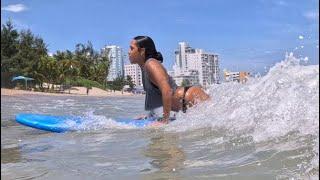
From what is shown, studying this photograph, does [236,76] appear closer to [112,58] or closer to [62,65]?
[62,65]

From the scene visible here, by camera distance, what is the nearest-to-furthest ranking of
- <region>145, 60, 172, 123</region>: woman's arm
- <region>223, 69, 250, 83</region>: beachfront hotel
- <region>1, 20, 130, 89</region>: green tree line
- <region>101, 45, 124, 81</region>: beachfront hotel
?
<region>145, 60, 172, 123</region>: woman's arm
<region>223, 69, 250, 83</region>: beachfront hotel
<region>1, 20, 130, 89</region>: green tree line
<region>101, 45, 124, 81</region>: beachfront hotel

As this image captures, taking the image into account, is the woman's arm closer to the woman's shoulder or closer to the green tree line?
the woman's shoulder

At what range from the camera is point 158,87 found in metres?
5.42

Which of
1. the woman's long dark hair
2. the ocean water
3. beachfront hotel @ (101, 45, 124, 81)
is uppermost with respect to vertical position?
beachfront hotel @ (101, 45, 124, 81)

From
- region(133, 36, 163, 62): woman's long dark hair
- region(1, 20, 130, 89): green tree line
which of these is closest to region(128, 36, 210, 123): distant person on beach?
region(133, 36, 163, 62): woman's long dark hair

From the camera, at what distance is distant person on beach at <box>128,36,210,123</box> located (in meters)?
5.25

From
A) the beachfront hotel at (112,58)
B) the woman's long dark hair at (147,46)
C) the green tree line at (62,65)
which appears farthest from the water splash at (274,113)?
the beachfront hotel at (112,58)

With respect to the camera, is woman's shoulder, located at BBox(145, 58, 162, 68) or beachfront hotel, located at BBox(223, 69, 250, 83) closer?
woman's shoulder, located at BBox(145, 58, 162, 68)

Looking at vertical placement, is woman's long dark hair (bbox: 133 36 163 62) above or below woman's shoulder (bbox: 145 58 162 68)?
above

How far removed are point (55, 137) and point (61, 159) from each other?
1.76 m

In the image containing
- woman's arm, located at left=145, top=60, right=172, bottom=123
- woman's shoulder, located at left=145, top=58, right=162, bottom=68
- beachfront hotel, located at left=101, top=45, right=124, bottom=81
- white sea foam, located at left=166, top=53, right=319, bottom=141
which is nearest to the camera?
white sea foam, located at left=166, top=53, right=319, bottom=141

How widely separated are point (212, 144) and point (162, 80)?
1.69 metres

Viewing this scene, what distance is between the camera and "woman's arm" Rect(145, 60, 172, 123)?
521 cm

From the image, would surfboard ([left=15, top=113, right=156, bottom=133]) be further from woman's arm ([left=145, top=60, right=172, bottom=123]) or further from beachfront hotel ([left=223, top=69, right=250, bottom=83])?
beachfront hotel ([left=223, top=69, right=250, bottom=83])
